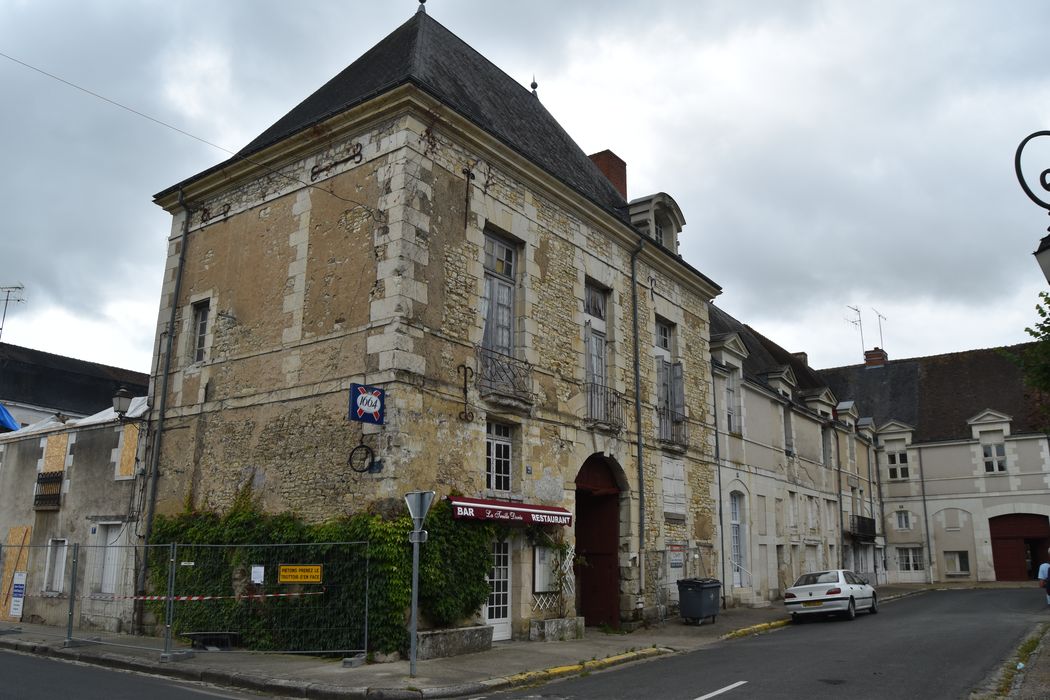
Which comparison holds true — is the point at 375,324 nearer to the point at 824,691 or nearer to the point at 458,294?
the point at 458,294

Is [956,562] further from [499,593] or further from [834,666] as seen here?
[499,593]

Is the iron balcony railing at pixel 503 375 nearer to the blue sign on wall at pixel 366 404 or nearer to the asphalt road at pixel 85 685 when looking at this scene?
the blue sign on wall at pixel 366 404

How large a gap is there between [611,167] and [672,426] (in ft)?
24.4

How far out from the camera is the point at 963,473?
3312 centimetres

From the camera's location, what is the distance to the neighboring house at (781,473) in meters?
19.8

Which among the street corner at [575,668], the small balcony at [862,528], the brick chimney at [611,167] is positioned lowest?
the street corner at [575,668]

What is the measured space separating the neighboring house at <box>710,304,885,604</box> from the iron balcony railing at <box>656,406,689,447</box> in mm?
2344

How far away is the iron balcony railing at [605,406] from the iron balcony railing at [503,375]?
179 centimetres

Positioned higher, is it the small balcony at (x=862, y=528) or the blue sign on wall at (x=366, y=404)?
the blue sign on wall at (x=366, y=404)

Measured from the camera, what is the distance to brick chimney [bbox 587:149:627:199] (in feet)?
67.5

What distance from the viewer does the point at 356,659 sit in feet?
31.2

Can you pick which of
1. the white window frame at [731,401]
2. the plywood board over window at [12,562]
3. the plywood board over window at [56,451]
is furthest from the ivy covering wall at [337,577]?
the white window frame at [731,401]

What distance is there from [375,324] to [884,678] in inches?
287

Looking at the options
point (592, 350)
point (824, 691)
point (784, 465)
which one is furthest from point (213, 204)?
point (784, 465)
